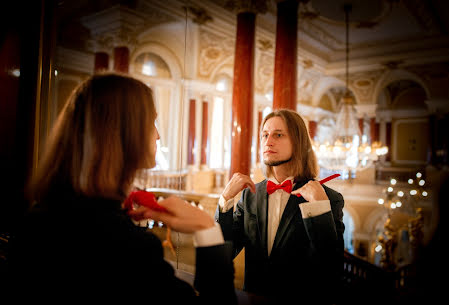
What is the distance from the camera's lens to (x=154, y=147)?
3.44ft

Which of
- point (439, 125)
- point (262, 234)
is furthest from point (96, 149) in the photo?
point (439, 125)

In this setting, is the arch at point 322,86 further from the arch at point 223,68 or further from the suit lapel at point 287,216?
the suit lapel at point 287,216

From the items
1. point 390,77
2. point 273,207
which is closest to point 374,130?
point 390,77

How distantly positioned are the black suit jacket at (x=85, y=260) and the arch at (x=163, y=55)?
893 centimetres

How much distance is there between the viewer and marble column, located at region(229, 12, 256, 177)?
18.5ft

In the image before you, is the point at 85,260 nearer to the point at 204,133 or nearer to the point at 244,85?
the point at 244,85

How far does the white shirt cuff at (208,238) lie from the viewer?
0.95m

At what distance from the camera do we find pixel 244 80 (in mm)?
5742

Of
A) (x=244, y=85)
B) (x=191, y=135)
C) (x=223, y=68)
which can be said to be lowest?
(x=191, y=135)

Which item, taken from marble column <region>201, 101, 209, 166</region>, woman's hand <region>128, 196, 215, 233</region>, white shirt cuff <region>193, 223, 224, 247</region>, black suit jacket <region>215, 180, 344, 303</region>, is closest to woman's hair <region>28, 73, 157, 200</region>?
woman's hand <region>128, 196, 215, 233</region>

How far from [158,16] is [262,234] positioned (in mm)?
7086

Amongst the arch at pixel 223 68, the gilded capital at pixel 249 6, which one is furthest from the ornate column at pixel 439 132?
the arch at pixel 223 68

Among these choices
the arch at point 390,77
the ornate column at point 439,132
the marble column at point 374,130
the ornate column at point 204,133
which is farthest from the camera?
the marble column at point 374,130

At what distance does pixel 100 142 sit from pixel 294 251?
1046 millimetres
